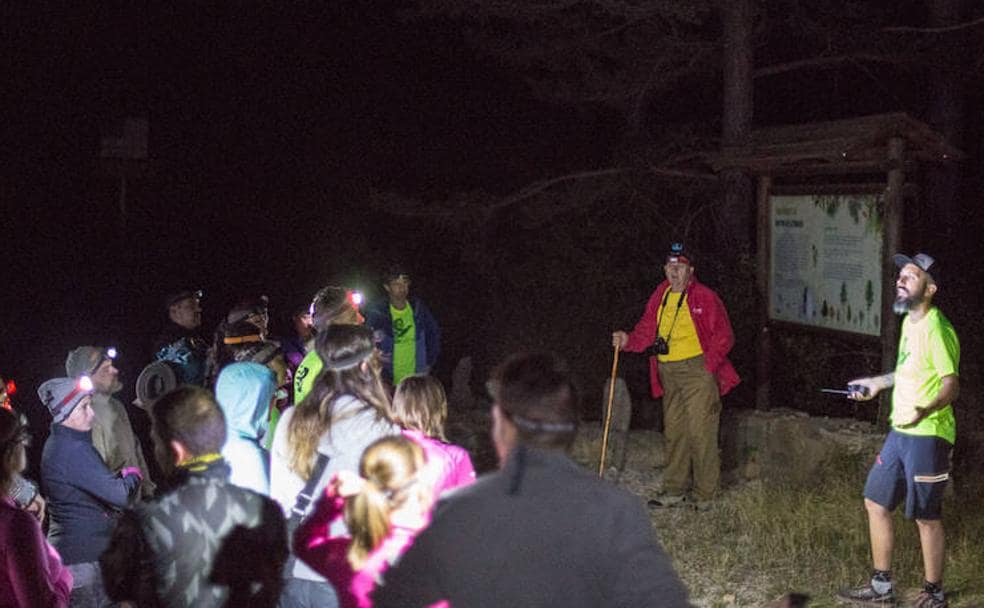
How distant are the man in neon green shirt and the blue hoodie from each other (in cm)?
320

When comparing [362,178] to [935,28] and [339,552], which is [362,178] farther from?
[339,552]

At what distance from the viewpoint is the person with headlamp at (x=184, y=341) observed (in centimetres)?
696

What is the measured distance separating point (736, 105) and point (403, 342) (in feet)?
16.8

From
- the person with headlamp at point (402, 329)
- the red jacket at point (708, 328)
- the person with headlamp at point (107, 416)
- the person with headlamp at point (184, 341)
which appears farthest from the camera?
the person with headlamp at point (402, 329)

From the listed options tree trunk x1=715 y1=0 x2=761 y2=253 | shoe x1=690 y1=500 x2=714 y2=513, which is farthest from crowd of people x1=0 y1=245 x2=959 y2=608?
tree trunk x1=715 y1=0 x2=761 y2=253

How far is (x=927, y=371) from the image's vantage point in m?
5.88

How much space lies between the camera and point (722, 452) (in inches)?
383

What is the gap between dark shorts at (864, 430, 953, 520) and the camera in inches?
230

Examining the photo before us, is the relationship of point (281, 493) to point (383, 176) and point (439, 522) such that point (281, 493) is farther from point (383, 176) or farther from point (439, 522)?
point (383, 176)

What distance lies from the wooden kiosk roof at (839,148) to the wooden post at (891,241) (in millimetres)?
76

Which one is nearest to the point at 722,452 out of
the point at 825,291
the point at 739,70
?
the point at 825,291

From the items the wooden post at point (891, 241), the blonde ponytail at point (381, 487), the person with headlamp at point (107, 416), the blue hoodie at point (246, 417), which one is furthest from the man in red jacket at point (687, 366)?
the blonde ponytail at point (381, 487)

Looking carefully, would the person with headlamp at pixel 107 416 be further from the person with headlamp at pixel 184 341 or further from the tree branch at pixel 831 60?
the tree branch at pixel 831 60

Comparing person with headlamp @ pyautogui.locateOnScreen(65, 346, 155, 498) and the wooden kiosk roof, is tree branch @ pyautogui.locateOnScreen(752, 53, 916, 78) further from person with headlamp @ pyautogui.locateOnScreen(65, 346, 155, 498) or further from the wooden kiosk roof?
person with headlamp @ pyautogui.locateOnScreen(65, 346, 155, 498)
